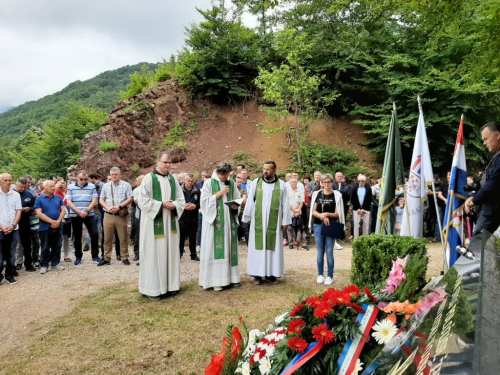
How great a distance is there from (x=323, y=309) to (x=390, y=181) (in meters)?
4.28

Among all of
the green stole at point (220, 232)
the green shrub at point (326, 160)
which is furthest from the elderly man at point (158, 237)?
the green shrub at point (326, 160)

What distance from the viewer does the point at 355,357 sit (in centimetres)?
195

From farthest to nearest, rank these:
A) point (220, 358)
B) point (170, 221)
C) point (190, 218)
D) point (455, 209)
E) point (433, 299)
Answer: point (190, 218) → point (170, 221) → point (455, 209) → point (220, 358) → point (433, 299)

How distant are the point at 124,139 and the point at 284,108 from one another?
26.8ft

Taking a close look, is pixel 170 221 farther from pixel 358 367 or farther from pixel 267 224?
pixel 358 367

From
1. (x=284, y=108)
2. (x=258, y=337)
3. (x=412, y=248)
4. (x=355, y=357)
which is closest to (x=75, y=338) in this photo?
(x=258, y=337)

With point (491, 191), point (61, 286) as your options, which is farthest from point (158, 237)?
point (491, 191)

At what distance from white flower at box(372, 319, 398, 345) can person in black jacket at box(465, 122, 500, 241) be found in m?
3.13

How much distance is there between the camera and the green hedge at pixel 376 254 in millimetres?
4719

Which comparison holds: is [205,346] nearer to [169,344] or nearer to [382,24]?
[169,344]

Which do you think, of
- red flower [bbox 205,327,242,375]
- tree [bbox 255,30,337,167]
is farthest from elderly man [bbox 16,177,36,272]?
tree [bbox 255,30,337,167]

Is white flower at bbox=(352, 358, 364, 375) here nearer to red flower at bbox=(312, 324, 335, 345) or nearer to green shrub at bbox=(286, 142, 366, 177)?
red flower at bbox=(312, 324, 335, 345)

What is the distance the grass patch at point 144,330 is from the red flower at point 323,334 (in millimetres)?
2005

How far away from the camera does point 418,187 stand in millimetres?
6066
